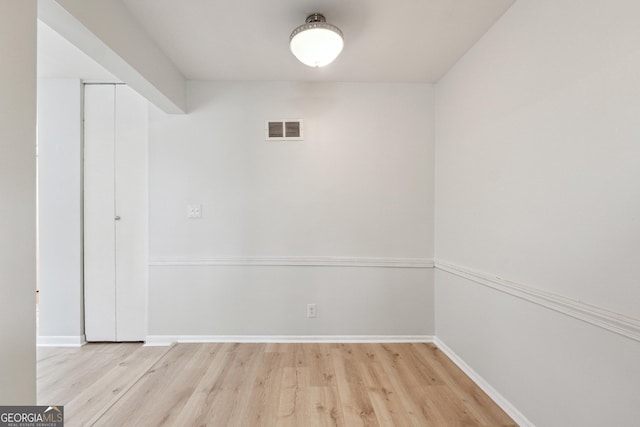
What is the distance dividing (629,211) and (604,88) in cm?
53

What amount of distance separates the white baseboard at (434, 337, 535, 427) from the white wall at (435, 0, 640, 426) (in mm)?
46

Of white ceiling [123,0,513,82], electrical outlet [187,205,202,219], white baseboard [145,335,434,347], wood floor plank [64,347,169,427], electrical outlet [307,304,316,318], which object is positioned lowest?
wood floor plank [64,347,169,427]

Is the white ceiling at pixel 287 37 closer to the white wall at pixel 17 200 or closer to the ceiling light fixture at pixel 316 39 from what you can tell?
the ceiling light fixture at pixel 316 39

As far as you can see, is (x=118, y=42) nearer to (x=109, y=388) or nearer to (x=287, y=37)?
(x=287, y=37)

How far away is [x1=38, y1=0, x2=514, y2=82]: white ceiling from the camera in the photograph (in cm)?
177

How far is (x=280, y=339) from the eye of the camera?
2.76m

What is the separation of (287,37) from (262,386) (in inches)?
98.8

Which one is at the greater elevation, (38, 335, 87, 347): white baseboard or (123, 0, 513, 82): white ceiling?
(123, 0, 513, 82): white ceiling

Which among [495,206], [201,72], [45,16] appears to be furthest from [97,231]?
[495,206]

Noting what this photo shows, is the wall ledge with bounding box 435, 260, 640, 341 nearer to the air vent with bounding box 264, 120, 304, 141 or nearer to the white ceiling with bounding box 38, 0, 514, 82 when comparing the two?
the white ceiling with bounding box 38, 0, 514, 82

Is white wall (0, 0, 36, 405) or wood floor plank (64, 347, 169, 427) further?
wood floor plank (64, 347, 169, 427)

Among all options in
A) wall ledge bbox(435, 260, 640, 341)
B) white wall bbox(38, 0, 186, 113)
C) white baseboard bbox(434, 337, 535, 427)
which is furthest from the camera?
white baseboard bbox(434, 337, 535, 427)

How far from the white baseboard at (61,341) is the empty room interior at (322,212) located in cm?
2

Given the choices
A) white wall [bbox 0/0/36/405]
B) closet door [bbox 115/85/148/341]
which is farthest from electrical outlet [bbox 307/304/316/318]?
white wall [bbox 0/0/36/405]
